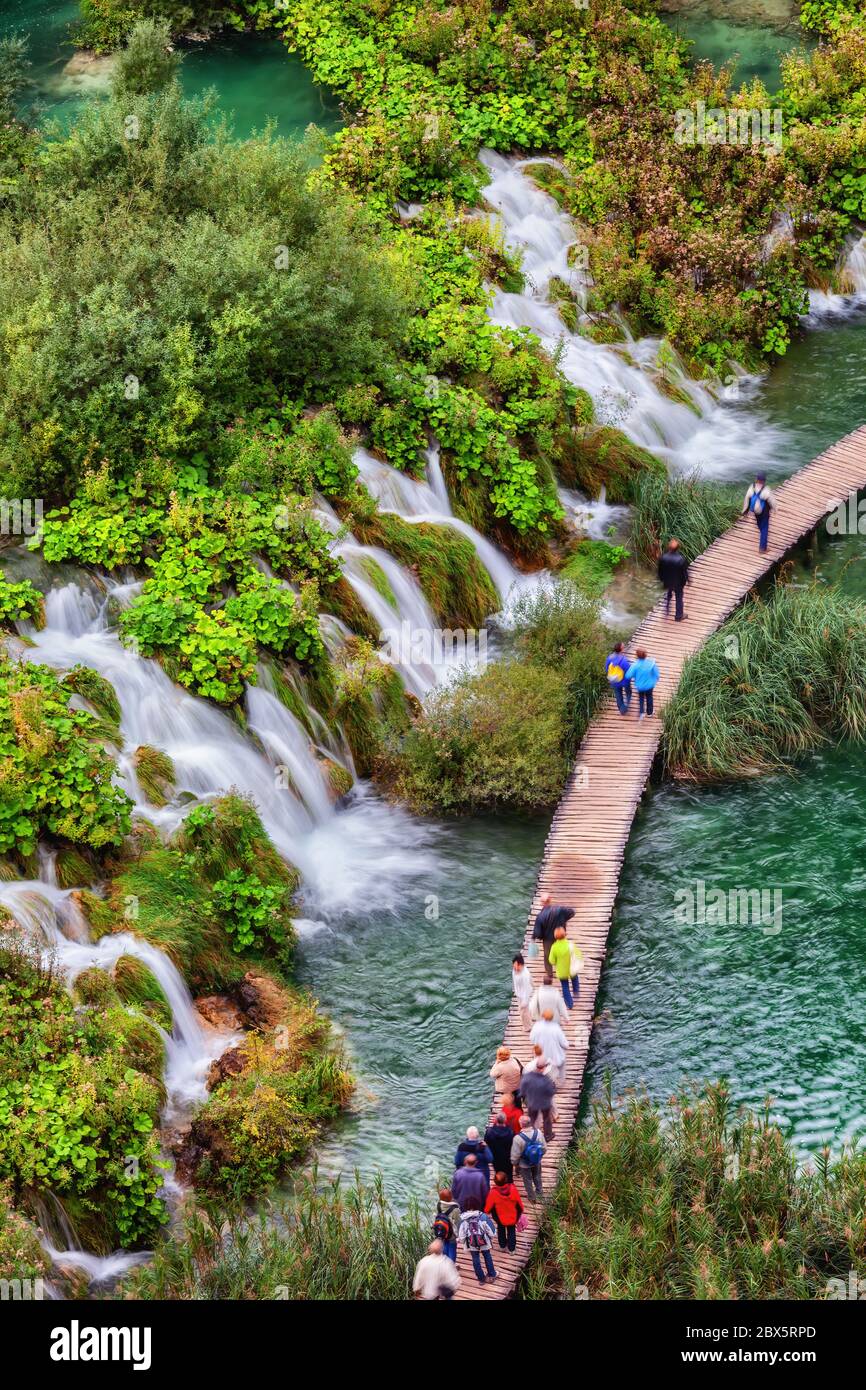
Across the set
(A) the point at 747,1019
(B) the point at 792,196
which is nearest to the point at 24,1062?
(A) the point at 747,1019

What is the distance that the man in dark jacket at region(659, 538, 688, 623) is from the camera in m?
24.3

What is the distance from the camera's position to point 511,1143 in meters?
16.4

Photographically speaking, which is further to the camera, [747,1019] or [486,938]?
[486,938]

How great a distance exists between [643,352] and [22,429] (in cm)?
1212

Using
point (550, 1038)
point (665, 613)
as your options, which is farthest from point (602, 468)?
point (550, 1038)

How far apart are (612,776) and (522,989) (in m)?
4.40

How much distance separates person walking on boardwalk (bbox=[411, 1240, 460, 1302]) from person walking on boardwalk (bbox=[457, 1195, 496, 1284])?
41 centimetres

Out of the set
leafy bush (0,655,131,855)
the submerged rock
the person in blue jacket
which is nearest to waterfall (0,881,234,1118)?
leafy bush (0,655,131,855)

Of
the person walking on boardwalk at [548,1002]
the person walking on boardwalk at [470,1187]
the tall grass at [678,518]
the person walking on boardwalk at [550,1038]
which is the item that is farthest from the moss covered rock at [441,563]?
the person walking on boardwalk at [470,1187]
